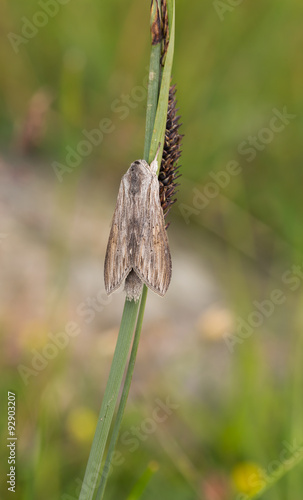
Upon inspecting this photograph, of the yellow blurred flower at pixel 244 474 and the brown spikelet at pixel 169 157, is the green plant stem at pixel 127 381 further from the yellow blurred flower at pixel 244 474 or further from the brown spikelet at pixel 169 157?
the yellow blurred flower at pixel 244 474

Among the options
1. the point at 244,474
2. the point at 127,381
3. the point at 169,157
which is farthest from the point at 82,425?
the point at 169,157

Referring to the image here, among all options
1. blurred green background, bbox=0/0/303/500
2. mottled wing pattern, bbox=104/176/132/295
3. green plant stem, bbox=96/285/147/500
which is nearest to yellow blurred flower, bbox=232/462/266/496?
blurred green background, bbox=0/0/303/500

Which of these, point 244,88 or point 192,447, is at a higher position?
point 244,88

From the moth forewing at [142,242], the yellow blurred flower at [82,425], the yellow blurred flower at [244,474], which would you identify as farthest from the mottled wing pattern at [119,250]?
the yellow blurred flower at [82,425]

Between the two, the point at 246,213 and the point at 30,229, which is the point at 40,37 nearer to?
the point at 30,229

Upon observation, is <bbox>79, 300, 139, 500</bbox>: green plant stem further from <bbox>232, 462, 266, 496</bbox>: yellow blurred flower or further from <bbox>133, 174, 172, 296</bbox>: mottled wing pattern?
<bbox>232, 462, 266, 496</bbox>: yellow blurred flower

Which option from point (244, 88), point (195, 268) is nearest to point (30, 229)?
point (195, 268)
